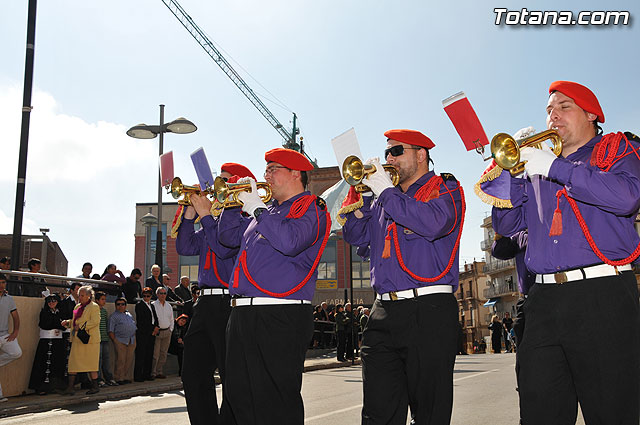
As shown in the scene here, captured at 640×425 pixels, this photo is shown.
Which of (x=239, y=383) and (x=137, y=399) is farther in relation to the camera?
(x=137, y=399)

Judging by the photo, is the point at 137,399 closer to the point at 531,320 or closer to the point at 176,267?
the point at 531,320

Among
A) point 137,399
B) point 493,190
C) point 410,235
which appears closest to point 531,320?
point 493,190

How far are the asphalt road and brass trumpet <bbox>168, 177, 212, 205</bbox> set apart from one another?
2.99 metres

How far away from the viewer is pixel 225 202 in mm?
5637

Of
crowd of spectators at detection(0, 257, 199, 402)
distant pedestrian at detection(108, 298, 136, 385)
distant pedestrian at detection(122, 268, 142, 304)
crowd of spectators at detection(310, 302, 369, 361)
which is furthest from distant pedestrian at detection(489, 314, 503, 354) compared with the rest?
distant pedestrian at detection(108, 298, 136, 385)

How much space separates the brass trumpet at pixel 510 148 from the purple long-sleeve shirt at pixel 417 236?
2.74 feet

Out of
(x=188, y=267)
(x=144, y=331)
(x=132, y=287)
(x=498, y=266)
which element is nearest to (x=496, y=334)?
(x=132, y=287)

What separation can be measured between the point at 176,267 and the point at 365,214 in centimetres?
4698

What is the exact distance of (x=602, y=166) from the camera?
3539 millimetres

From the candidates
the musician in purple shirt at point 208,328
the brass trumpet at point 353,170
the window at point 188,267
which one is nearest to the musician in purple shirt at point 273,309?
the brass trumpet at point 353,170

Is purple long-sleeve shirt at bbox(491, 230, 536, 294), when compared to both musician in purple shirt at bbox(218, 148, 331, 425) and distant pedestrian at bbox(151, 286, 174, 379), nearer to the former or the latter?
musician in purple shirt at bbox(218, 148, 331, 425)

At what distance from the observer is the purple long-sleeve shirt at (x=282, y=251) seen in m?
4.71

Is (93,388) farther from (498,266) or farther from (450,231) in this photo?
(498,266)

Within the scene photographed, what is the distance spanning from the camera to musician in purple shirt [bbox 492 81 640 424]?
3.35m
